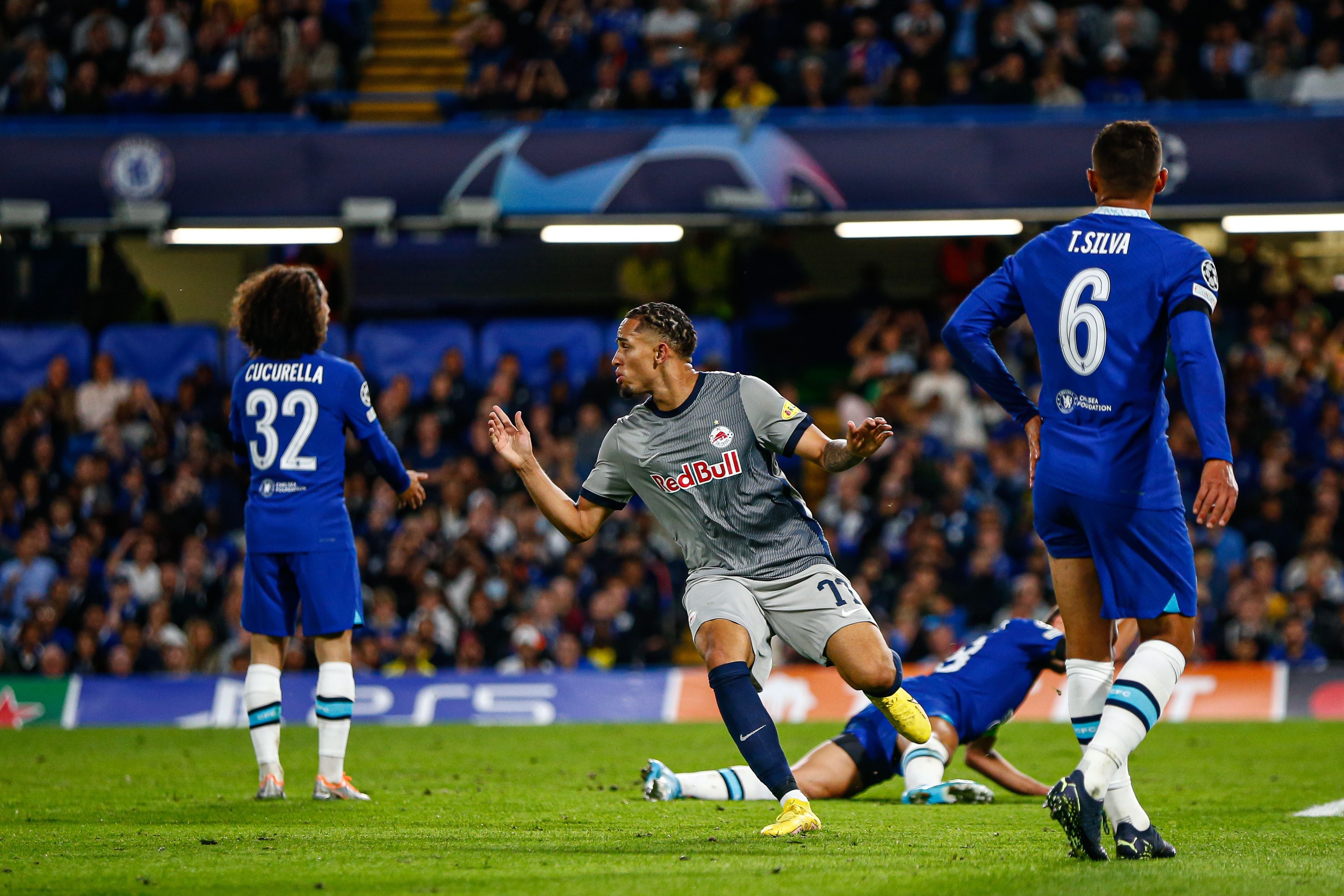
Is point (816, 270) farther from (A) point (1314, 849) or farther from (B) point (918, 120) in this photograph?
(A) point (1314, 849)

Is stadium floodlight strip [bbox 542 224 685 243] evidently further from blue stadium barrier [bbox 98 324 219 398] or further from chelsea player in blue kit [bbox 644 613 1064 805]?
chelsea player in blue kit [bbox 644 613 1064 805]

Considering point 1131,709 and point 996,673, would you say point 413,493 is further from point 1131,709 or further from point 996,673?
point 1131,709

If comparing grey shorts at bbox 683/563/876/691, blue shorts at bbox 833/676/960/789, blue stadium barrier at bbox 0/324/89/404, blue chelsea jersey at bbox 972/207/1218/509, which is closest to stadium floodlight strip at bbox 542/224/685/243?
blue stadium barrier at bbox 0/324/89/404

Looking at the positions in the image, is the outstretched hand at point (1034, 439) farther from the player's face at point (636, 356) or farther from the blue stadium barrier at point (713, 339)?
the blue stadium barrier at point (713, 339)

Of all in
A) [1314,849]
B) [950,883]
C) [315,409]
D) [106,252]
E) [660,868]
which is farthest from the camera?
[106,252]

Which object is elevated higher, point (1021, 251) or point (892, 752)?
point (1021, 251)

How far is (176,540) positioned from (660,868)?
1291 centimetres

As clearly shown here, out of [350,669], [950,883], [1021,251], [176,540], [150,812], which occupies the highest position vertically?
[1021,251]

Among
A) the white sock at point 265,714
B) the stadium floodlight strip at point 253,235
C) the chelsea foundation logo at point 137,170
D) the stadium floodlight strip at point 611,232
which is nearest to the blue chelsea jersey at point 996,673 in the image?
the white sock at point 265,714

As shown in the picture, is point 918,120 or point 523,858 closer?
point 523,858

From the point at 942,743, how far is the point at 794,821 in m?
1.93

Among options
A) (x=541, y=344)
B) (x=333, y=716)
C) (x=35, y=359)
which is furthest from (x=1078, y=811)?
(x=35, y=359)

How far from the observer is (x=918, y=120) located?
17.5 m

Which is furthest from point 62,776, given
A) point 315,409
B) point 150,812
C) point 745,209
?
point 745,209
